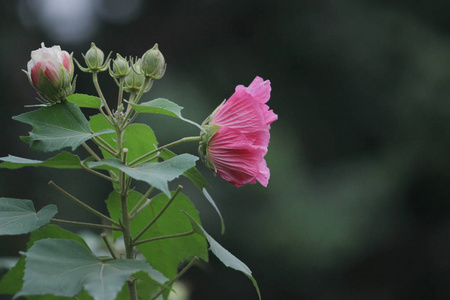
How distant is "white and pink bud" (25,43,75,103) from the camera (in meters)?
0.78

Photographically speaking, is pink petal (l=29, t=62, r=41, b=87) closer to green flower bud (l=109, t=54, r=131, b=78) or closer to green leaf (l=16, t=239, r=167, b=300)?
green flower bud (l=109, t=54, r=131, b=78)

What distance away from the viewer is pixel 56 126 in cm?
78

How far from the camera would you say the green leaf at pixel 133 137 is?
0.89 m

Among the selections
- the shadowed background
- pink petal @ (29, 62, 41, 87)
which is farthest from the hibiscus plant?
Result: the shadowed background

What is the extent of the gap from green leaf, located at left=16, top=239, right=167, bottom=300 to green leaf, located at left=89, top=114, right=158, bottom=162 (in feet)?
0.70

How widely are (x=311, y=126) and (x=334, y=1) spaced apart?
100cm

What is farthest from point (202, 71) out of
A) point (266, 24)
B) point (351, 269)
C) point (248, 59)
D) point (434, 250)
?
point (434, 250)

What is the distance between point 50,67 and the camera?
0.79 m

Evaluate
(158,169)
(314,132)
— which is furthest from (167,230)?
(314,132)

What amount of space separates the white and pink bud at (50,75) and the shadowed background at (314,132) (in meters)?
2.71

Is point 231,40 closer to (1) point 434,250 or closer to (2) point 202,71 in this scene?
(2) point 202,71

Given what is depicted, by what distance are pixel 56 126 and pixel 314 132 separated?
3682 mm

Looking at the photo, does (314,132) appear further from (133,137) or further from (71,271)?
(71,271)

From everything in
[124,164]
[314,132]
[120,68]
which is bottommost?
[314,132]
